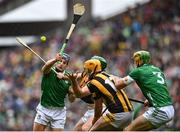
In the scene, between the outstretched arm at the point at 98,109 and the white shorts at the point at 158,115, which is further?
the outstretched arm at the point at 98,109

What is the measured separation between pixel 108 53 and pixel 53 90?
1061 cm

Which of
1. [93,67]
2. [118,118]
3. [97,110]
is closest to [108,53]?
[97,110]

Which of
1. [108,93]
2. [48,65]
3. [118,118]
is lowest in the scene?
[118,118]

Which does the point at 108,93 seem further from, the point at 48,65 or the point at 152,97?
the point at 48,65

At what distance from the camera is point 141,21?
2550 centimetres

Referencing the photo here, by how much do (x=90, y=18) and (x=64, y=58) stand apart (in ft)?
58.0

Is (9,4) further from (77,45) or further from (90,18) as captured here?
(77,45)

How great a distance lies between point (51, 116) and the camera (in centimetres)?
1536

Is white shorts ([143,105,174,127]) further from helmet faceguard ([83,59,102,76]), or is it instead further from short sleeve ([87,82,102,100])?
helmet faceguard ([83,59,102,76])

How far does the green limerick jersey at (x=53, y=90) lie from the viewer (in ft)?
50.2

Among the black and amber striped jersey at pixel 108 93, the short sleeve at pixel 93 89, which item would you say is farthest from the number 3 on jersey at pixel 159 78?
the short sleeve at pixel 93 89

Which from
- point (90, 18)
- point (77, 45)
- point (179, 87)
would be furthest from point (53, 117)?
point (90, 18)

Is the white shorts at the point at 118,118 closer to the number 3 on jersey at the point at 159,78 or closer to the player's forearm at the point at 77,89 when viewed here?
the player's forearm at the point at 77,89

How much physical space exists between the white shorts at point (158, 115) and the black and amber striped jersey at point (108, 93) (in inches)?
22.1
